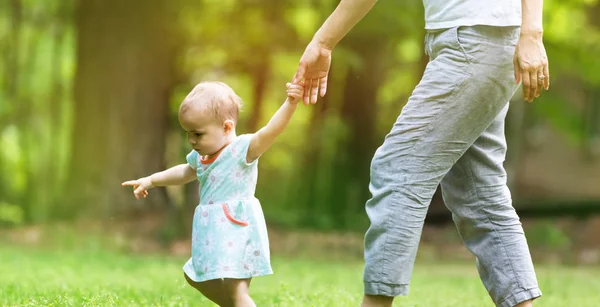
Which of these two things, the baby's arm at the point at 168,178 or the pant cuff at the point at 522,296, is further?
the baby's arm at the point at 168,178

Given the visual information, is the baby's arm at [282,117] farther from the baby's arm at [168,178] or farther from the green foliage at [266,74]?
the green foliage at [266,74]

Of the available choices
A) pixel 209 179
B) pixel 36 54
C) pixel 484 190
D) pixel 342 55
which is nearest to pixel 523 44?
pixel 484 190

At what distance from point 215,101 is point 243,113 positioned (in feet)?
19.0

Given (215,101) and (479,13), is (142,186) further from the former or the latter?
(479,13)

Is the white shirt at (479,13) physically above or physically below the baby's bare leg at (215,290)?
above

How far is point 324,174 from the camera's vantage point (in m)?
18.4

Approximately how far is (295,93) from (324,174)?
48.1 ft

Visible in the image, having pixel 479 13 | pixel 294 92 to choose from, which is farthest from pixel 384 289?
pixel 479 13

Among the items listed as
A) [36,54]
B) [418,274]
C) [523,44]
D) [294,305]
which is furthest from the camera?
[36,54]

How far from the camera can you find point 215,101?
12.6 ft

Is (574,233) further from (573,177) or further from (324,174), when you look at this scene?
(573,177)

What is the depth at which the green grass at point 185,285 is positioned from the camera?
496 centimetres

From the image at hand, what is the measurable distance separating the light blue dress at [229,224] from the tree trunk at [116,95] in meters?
9.71

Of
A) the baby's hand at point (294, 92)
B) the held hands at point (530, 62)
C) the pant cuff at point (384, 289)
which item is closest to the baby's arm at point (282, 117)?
the baby's hand at point (294, 92)
